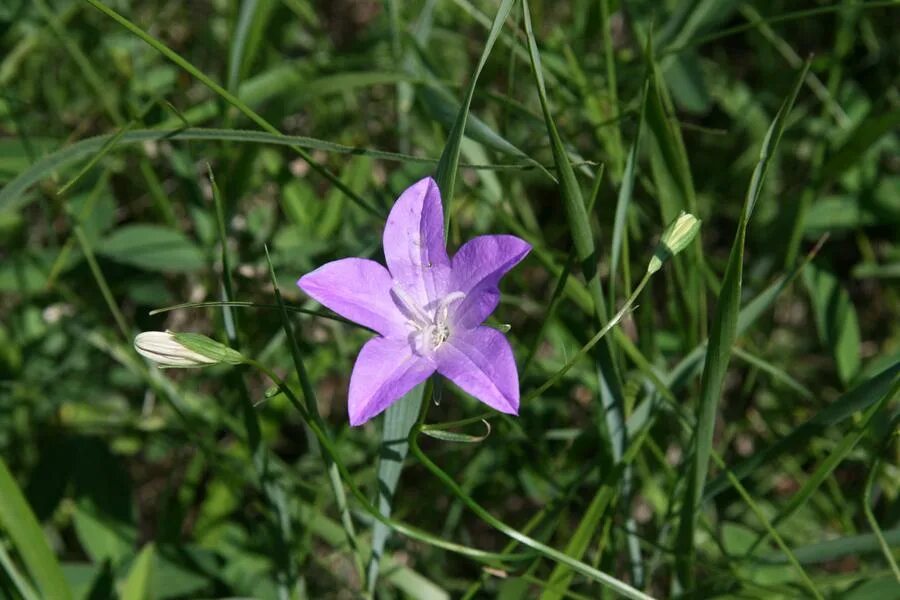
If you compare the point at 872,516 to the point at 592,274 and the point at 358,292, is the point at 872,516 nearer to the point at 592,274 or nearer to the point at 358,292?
the point at 592,274

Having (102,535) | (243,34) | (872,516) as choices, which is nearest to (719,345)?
(872,516)

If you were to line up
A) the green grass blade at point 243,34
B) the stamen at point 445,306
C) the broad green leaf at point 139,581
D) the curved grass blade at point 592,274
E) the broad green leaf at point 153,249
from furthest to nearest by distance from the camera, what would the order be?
the broad green leaf at point 153,249, the green grass blade at point 243,34, the broad green leaf at point 139,581, the stamen at point 445,306, the curved grass blade at point 592,274

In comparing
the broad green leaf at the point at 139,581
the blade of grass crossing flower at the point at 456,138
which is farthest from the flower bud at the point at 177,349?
the broad green leaf at the point at 139,581

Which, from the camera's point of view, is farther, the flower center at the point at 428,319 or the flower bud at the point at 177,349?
the flower center at the point at 428,319

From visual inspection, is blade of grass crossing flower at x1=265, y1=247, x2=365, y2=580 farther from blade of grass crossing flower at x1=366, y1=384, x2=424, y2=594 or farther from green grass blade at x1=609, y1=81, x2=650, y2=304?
green grass blade at x1=609, y1=81, x2=650, y2=304

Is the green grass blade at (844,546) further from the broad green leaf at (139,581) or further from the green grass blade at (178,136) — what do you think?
the broad green leaf at (139,581)

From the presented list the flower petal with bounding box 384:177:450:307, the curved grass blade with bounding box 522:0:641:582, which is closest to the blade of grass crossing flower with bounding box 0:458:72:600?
the flower petal with bounding box 384:177:450:307
